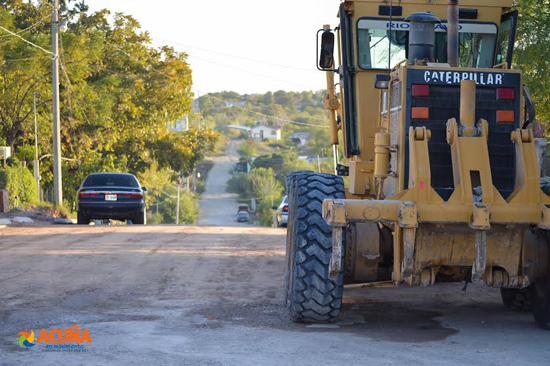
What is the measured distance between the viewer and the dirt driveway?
25.4 feet

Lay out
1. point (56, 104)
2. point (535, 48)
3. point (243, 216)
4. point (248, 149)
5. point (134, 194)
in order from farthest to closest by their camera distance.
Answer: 1. point (248, 149)
2. point (243, 216)
3. point (56, 104)
4. point (134, 194)
5. point (535, 48)

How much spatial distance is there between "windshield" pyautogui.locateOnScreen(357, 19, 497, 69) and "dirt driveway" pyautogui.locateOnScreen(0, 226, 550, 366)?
2.81m

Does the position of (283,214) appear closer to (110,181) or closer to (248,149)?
(110,181)

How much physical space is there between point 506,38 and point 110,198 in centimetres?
1757

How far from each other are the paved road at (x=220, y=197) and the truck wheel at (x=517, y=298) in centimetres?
7446

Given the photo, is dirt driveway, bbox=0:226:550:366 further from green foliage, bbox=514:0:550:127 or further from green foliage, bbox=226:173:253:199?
green foliage, bbox=226:173:253:199

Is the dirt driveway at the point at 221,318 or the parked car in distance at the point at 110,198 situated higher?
the parked car in distance at the point at 110,198

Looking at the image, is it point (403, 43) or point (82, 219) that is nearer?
point (403, 43)

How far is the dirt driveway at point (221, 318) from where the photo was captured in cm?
775

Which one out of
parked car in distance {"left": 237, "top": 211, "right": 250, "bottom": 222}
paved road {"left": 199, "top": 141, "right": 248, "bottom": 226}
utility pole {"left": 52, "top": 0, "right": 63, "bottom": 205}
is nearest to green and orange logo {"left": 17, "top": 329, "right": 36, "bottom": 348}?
utility pole {"left": 52, "top": 0, "right": 63, "bottom": 205}

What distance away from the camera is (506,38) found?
36.0 ft

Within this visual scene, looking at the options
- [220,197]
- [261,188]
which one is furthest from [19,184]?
[220,197]

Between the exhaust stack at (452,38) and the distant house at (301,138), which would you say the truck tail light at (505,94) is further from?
the distant house at (301,138)

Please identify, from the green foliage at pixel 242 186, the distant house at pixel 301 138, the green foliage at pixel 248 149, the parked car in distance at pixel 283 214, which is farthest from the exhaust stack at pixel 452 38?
the distant house at pixel 301 138
